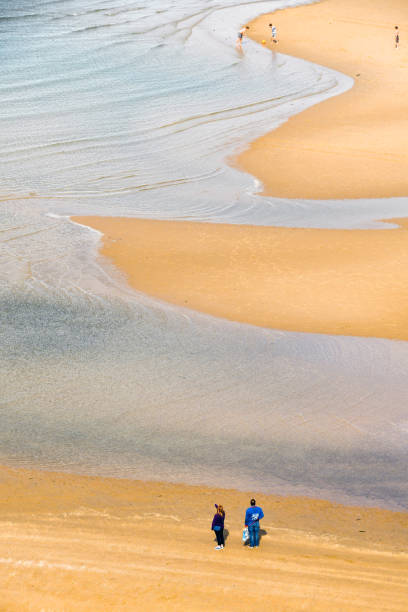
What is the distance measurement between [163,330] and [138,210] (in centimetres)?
866

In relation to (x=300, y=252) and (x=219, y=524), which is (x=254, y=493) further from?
(x=300, y=252)

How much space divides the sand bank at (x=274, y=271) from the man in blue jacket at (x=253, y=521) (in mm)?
7223

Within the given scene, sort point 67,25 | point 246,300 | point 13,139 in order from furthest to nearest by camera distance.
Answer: point 67,25 → point 13,139 → point 246,300

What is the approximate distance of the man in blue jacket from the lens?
11305 mm

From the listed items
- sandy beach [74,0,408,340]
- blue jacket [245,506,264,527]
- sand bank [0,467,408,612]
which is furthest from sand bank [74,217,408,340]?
blue jacket [245,506,264,527]

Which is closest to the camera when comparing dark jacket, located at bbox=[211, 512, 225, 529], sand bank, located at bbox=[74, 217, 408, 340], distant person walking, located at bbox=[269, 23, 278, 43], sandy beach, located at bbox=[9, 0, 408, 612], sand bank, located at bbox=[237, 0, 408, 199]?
sandy beach, located at bbox=[9, 0, 408, 612]

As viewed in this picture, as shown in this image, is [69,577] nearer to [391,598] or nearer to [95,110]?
[391,598]

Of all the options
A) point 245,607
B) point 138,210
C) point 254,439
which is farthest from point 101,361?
point 138,210

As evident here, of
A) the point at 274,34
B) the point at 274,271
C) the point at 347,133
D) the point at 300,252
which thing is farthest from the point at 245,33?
the point at 274,271

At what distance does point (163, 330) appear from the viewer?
1816 centimetres

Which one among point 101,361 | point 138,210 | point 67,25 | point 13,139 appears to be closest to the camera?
point 101,361

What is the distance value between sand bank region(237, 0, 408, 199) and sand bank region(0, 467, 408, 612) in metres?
16.4

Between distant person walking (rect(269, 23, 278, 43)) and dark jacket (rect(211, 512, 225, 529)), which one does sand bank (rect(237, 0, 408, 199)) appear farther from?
dark jacket (rect(211, 512, 225, 529))

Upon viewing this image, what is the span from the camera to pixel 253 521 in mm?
11328
